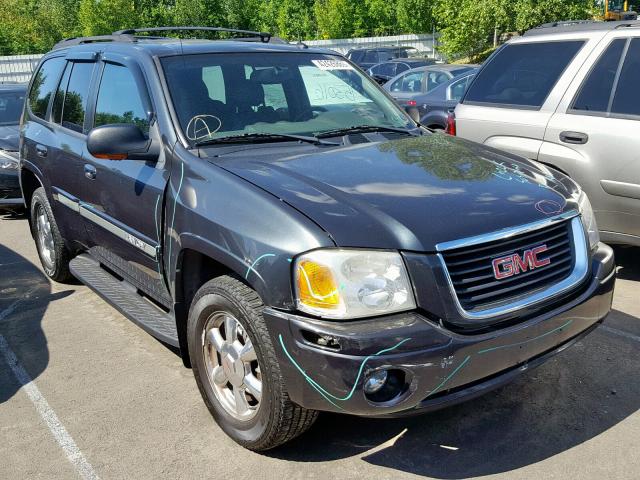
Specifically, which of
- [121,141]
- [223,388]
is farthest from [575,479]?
[121,141]

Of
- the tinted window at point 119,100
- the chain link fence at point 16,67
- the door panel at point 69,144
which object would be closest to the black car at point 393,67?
the door panel at point 69,144

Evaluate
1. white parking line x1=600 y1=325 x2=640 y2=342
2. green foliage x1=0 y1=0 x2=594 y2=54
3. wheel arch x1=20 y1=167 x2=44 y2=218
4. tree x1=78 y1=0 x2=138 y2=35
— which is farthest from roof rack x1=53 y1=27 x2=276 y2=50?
tree x1=78 y1=0 x2=138 y2=35

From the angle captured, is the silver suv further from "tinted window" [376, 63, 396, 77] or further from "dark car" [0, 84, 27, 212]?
"tinted window" [376, 63, 396, 77]

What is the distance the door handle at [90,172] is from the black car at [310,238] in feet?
0.16

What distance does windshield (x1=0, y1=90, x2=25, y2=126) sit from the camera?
9531 millimetres

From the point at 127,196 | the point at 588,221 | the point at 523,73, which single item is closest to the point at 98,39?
the point at 127,196

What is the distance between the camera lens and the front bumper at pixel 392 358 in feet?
8.43

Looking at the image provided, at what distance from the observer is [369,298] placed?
2.64 metres

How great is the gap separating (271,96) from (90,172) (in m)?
1.29

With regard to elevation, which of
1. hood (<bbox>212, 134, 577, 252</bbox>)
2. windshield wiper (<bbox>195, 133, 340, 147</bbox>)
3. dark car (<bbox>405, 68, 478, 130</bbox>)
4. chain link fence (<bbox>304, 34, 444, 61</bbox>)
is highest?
windshield wiper (<bbox>195, 133, 340, 147</bbox>)

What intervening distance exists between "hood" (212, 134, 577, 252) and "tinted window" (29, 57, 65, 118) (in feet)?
8.58

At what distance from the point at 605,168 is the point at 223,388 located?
10.8ft

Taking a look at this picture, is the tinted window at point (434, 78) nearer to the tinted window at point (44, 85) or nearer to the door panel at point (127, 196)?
the tinted window at point (44, 85)

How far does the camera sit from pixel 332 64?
452 cm
